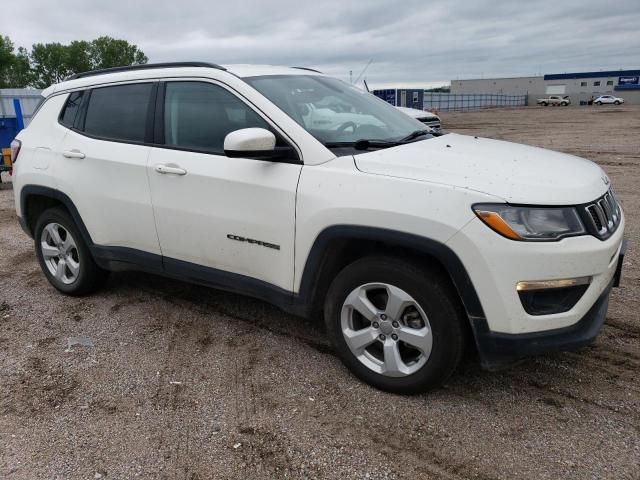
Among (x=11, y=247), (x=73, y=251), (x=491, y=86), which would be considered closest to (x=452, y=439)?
(x=73, y=251)

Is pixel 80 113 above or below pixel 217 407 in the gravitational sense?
above

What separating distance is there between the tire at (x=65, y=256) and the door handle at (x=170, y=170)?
3.91ft

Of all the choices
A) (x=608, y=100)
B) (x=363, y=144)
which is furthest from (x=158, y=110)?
(x=608, y=100)

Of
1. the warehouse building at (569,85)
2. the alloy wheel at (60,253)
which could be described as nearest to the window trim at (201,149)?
the alloy wheel at (60,253)

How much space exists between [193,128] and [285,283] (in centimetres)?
124

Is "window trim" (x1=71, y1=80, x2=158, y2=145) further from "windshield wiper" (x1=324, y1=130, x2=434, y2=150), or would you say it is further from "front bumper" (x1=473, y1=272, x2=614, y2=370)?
"front bumper" (x1=473, y1=272, x2=614, y2=370)

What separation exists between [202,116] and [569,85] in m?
108

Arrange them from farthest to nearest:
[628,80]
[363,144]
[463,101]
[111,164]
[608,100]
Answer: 1. [628,80]
2. [608,100]
3. [463,101]
4. [111,164]
5. [363,144]

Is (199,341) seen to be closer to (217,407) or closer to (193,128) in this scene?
(217,407)

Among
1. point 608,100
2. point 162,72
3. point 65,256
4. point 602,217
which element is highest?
point 162,72

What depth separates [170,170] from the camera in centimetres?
355

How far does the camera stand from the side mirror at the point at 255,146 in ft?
9.68

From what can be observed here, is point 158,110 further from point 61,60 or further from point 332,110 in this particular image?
point 61,60

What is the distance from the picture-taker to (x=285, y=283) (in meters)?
3.25
